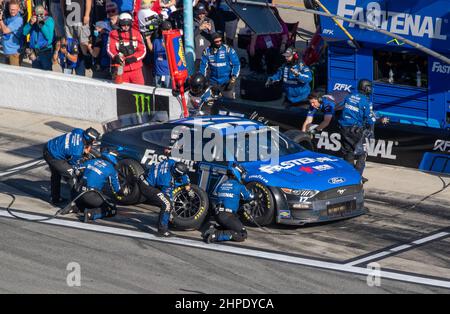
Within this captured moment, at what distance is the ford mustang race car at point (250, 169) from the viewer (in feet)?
52.0

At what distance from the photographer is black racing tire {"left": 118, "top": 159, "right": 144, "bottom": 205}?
17.1m

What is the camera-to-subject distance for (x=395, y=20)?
2031cm

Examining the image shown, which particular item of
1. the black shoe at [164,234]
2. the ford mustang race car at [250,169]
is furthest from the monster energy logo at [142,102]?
the black shoe at [164,234]

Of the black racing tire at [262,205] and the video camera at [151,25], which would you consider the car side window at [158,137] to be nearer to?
the black racing tire at [262,205]

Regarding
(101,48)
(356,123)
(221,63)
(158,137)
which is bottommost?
(158,137)

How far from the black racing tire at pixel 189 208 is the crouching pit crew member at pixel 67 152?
184cm

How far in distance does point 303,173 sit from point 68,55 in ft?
28.0

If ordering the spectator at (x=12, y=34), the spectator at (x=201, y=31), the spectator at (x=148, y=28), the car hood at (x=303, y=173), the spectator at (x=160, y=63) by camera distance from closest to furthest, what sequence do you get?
the car hood at (x=303, y=173) < the spectator at (x=160, y=63) < the spectator at (x=148, y=28) < the spectator at (x=201, y=31) < the spectator at (x=12, y=34)

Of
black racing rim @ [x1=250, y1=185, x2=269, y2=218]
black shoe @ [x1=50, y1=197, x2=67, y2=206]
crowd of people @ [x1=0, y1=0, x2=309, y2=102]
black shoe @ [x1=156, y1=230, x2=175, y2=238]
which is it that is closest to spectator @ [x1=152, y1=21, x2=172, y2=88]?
crowd of people @ [x1=0, y1=0, x2=309, y2=102]

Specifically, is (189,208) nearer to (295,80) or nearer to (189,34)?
(295,80)

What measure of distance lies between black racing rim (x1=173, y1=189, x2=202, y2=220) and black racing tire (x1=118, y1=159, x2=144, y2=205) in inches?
52.3

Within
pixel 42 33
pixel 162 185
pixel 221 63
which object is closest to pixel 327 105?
pixel 221 63

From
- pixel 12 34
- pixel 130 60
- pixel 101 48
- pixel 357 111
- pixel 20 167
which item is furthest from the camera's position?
pixel 12 34
